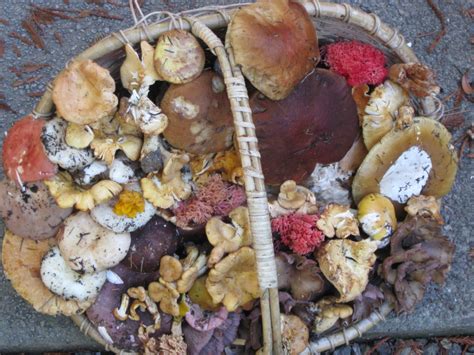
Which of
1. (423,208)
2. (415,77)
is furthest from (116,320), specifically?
(415,77)

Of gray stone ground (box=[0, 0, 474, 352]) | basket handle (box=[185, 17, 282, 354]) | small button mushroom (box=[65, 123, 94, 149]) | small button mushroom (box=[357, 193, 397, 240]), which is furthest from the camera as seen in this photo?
gray stone ground (box=[0, 0, 474, 352])

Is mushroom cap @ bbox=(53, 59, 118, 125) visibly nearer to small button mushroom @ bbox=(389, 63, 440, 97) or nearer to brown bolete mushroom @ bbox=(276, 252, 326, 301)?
brown bolete mushroom @ bbox=(276, 252, 326, 301)

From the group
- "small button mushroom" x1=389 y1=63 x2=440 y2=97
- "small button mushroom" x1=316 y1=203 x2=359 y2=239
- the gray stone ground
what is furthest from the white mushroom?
"small button mushroom" x1=389 y1=63 x2=440 y2=97

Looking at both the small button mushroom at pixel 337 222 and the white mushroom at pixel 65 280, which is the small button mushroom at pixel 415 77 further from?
the white mushroom at pixel 65 280

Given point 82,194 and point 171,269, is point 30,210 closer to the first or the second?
point 82,194

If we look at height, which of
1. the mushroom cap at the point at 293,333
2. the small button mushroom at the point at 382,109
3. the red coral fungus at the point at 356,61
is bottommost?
the mushroom cap at the point at 293,333

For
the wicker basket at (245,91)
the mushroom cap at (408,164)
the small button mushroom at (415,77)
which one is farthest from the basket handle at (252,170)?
the small button mushroom at (415,77)
